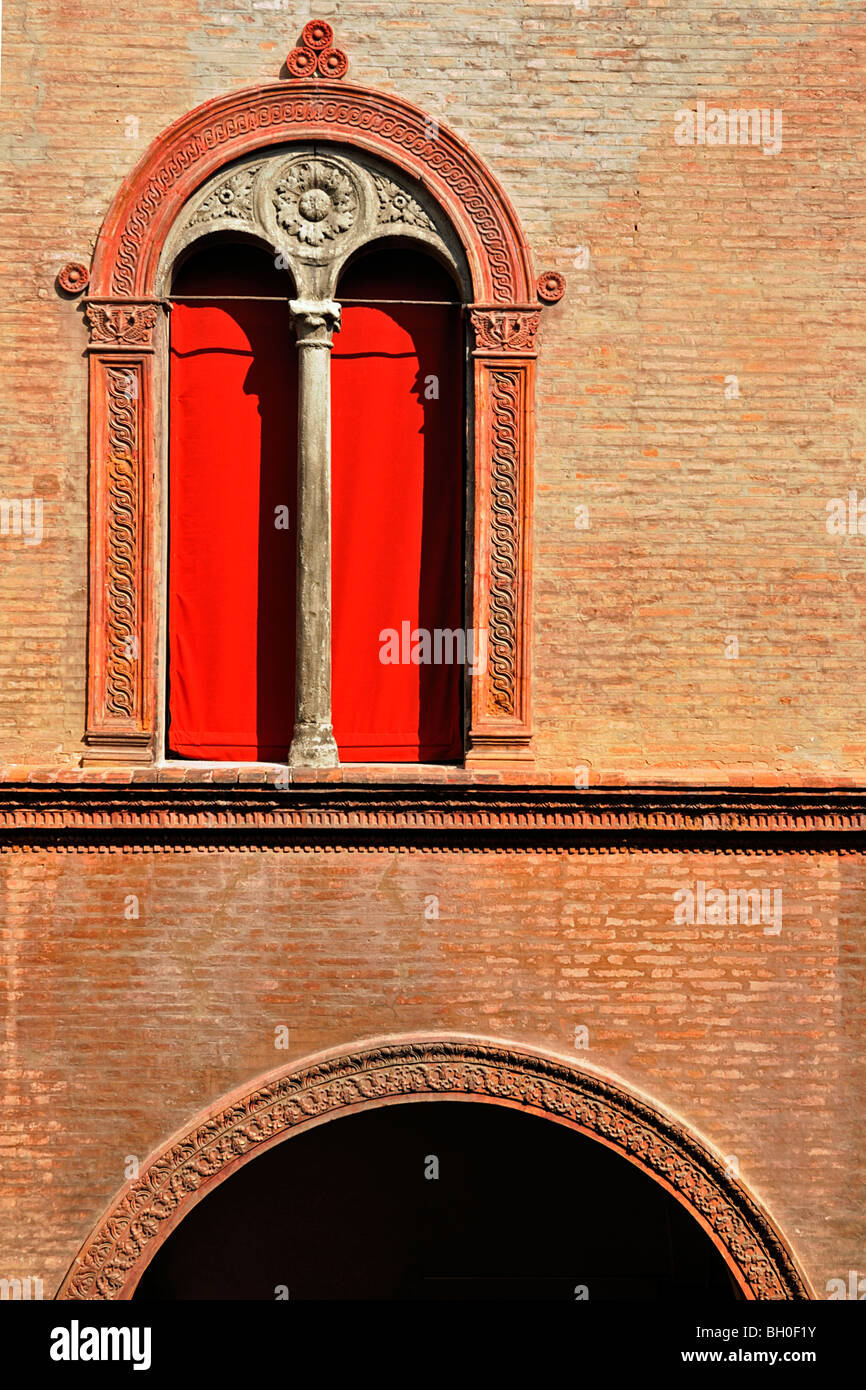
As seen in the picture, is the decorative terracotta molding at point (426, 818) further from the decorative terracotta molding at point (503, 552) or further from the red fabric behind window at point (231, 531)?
the red fabric behind window at point (231, 531)

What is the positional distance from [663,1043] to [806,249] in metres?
4.89

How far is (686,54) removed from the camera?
9586 mm

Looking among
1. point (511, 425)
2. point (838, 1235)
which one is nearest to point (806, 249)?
point (511, 425)

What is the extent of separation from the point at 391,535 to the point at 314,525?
0.54 m

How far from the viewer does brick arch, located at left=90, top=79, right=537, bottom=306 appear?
372 inches

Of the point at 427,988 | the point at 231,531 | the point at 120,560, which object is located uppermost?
the point at 231,531

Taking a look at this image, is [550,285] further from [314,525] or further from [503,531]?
[314,525]

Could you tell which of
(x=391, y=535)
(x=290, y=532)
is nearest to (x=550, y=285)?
(x=391, y=535)

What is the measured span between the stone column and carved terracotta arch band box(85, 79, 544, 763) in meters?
0.88

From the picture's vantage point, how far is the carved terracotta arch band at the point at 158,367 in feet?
30.8

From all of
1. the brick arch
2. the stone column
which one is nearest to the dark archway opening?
the stone column

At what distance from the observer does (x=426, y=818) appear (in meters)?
9.20

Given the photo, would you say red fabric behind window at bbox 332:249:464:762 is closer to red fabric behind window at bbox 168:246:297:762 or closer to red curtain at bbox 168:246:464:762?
red curtain at bbox 168:246:464:762
